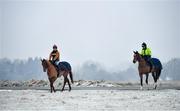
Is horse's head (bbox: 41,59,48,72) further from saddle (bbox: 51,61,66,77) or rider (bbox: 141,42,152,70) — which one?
rider (bbox: 141,42,152,70)

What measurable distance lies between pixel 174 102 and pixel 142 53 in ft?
33.4

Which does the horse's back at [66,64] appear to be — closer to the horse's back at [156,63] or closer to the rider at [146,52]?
the rider at [146,52]

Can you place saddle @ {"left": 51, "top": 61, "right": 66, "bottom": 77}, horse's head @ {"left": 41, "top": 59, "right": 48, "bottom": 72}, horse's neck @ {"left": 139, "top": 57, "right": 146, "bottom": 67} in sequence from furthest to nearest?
horse's neck @ {"left": 139, "top": 57, "right": 146, "bottom": 67}
saddle @ {"left": 51, "top": 61, "right": 66, "bottom": 77}
horse's head @ {"left": 41, "top": 59, "right": 48, "bottom": 72}

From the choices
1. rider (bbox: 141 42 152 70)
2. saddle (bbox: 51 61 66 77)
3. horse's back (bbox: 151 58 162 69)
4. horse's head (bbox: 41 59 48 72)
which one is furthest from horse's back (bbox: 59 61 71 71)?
horse's back (bbox: 151 58 162 69)

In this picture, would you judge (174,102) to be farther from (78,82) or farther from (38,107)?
(78,82)

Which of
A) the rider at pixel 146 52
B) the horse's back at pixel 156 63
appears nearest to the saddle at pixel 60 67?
the rider at pixel 146 52

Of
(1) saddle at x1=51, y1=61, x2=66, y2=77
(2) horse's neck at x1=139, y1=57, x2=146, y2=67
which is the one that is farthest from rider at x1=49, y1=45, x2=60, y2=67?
(2) horse's neck at x1=139, y1=57, x2=146, y2=67

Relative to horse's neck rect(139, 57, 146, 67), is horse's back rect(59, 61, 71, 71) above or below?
below

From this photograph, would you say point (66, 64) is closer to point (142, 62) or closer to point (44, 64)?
point (44, 64)

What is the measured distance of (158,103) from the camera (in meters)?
17.5

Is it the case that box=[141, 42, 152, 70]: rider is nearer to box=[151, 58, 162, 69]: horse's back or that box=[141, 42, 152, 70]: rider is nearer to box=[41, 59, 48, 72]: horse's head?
box=[151, 58, 162, 69]: horse's back

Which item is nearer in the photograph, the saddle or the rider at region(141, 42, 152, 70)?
the saddle

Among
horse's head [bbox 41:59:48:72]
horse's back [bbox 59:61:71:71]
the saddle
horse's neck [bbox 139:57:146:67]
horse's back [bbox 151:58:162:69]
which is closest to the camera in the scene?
horse's head [bbox 41:59:48:72]

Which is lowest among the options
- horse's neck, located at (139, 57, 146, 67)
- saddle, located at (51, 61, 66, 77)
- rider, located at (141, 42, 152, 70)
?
saddle, located at (51, 61, 66, 77)
